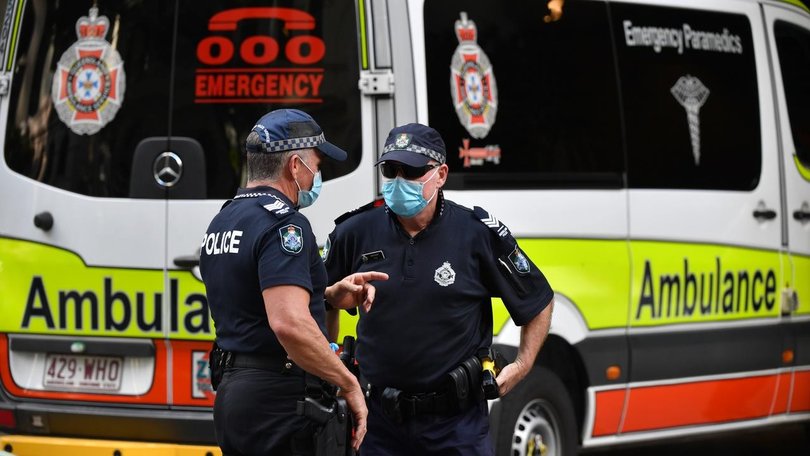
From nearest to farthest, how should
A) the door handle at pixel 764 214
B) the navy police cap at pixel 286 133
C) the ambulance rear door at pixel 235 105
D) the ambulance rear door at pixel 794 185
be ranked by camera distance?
the navy police cap at pixel 286 133
the ambulance rear door at pixel 235 105
the door handle at pixel 764 214
the ambulance rear door at pixel 794 185

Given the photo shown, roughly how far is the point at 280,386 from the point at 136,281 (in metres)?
2.06

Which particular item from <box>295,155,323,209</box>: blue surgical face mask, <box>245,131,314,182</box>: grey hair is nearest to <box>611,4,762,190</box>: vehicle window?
<box>295,155,323,209</box>: blue surgical face mask

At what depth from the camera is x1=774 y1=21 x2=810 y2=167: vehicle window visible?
8094 millimetres

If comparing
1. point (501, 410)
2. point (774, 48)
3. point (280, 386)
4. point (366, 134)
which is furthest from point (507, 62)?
point (280, 386)

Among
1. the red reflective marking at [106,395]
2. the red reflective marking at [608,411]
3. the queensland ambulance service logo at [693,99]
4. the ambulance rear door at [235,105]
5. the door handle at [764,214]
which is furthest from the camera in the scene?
the door handle at [764,214]

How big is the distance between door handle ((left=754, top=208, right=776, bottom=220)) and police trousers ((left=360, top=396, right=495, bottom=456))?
3.10 metres

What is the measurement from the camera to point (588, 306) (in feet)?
22.6

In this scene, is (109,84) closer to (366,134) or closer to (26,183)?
(26,183)

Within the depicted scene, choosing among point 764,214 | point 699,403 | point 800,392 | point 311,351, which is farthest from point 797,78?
point 311,351

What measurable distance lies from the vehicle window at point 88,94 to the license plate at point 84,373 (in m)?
0.68

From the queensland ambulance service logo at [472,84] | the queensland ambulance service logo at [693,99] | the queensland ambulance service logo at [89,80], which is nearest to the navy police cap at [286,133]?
the queensland ambulance service logo at [472,84]

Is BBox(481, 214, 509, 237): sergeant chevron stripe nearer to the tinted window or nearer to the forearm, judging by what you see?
the forearm

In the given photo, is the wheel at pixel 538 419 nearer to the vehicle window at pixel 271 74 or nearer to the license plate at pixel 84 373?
the vehicle window at pixel 271 74

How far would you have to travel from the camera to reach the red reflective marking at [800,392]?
8.16 metres
